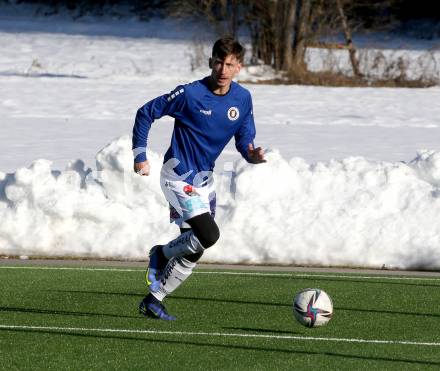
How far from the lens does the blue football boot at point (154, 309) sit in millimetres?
9000

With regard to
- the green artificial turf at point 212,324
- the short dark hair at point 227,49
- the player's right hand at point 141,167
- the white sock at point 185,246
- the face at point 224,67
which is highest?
the short dark hair at point 227,49

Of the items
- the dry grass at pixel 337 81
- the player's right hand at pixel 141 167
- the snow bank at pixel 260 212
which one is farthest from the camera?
the dry grass at pixel 337 81

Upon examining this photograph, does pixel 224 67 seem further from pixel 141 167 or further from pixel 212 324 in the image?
pixel 212 324

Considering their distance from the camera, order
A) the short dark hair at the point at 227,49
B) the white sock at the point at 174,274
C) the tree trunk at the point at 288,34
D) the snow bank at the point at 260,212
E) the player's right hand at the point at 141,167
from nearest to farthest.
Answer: the short dark hair at the point at 227,49
the player's right hand at the point at 141,167
the white sock at the point at 174,274
the snow bank at the point at 260,212
the tree trunk at the point at 288,34

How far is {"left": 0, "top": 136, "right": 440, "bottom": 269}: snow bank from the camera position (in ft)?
43.7

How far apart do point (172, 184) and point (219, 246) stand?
15.0 feet

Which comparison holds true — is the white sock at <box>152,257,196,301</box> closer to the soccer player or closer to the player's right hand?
the soccer player

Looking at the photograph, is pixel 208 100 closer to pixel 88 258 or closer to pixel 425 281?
pixel 425 281

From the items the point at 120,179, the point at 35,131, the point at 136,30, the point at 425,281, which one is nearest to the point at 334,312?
the point at 425,281

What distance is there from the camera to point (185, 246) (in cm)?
888

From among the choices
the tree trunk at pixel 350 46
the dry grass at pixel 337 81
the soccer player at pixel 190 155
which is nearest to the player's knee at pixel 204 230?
the soccer player at pixel 190 155

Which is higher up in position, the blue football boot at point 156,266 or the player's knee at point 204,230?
the player's knee at point 204,230

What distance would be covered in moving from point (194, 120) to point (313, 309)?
5.27ft

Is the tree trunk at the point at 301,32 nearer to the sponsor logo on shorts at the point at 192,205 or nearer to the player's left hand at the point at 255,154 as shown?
the player's left hand at the point at 255,154
